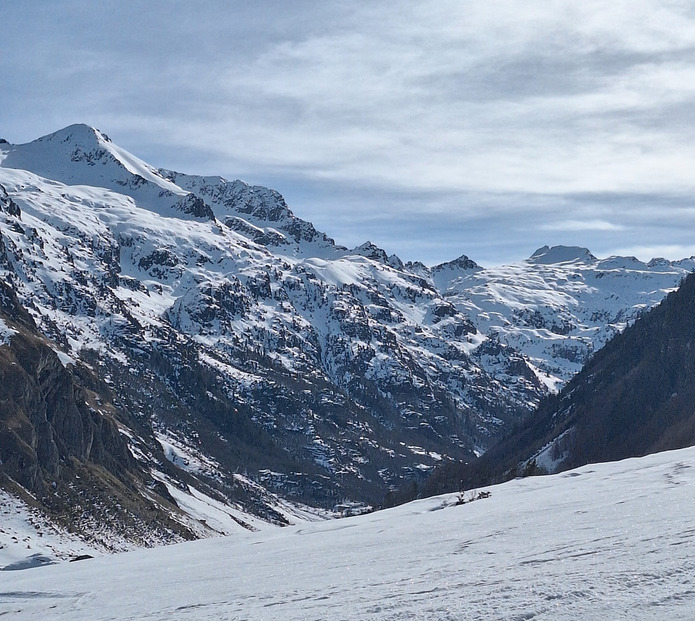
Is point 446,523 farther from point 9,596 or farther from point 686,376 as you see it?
point 686,376

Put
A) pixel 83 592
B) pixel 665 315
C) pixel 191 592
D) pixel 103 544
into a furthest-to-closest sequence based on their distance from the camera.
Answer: pixel 665 315
pixel 103 544
pixel 83 592
pixel 191 592

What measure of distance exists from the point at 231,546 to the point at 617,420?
160825mm

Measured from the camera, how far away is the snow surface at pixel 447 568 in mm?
12992

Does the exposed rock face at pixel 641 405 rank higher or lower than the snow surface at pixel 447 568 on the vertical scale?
lower

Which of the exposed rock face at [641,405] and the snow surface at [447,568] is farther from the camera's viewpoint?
the exposed rock face at [641,405]

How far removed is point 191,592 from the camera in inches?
701

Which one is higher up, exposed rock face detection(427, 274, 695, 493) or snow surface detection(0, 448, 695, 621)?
snow surface detection(0, 448, 695, 621)

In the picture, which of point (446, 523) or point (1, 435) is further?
point (1, 435)

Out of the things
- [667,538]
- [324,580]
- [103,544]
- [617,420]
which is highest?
[667,538]

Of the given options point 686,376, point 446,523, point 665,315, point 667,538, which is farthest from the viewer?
point 665,315

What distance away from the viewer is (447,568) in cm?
1602

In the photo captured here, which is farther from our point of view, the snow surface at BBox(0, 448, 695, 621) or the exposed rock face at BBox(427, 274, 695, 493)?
the exposed rock face at BBox(427, 274, 695, 493)

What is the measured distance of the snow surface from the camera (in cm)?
1299

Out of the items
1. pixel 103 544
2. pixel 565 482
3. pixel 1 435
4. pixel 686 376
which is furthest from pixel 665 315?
pixel 565 482
